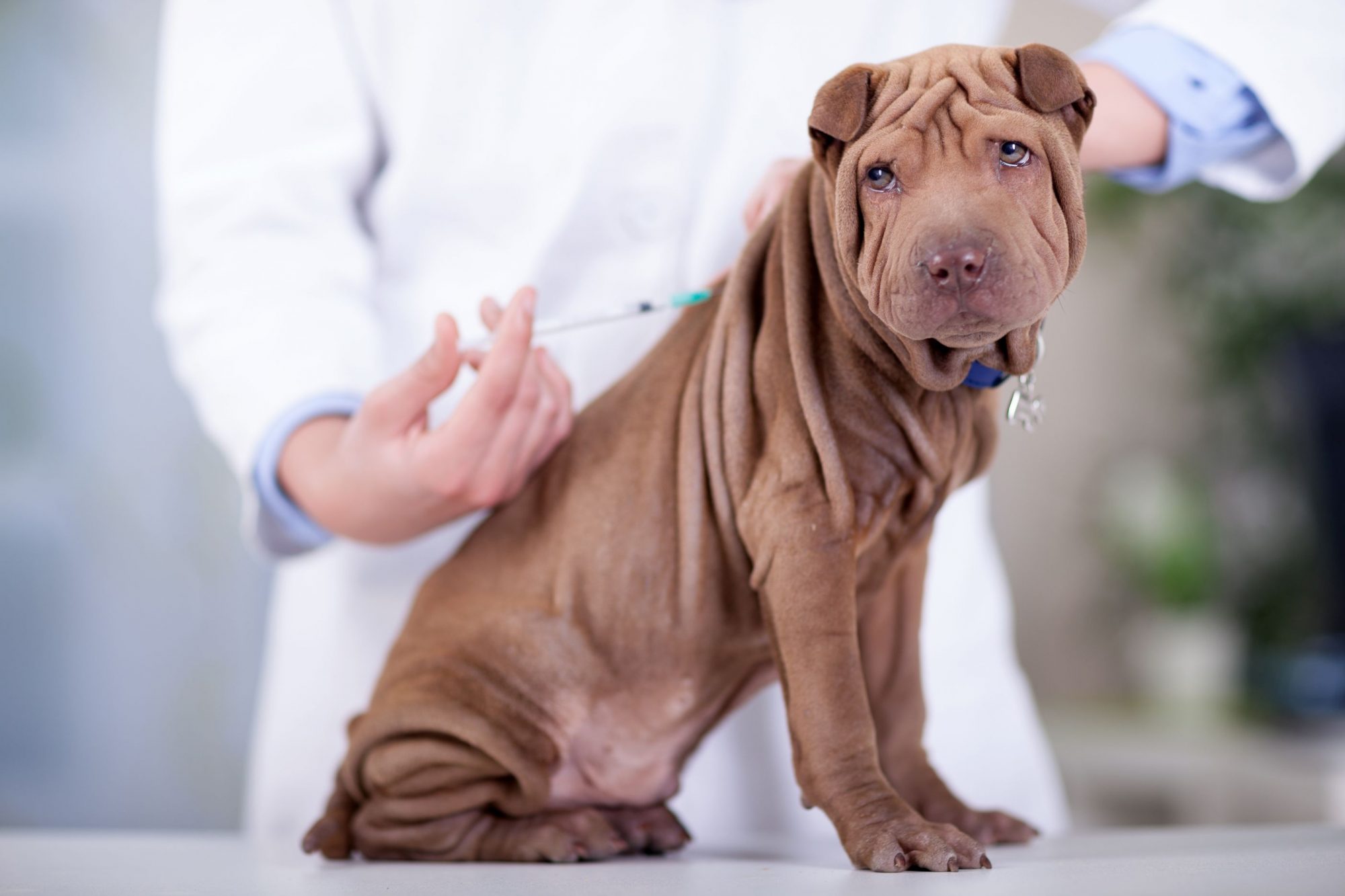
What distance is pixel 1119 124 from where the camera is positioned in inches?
41.0

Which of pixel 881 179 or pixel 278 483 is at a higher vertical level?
pixel 881 179

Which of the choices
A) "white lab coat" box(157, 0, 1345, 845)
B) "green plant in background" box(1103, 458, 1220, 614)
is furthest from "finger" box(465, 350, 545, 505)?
"green plant in background" box(1103, 458, 1220, 614)

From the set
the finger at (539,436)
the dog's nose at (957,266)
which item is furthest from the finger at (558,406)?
the dog's nose at (957,266)

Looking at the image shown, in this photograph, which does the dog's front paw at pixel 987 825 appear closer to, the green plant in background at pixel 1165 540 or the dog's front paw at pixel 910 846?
the dog's front paw at pixel 910 846

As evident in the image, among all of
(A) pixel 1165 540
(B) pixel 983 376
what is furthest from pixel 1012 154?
(A) pixel 1165 540

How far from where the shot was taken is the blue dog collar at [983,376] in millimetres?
845

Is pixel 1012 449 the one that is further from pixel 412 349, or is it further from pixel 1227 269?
pixel 412 349

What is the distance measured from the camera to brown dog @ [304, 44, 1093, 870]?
0.73 metres

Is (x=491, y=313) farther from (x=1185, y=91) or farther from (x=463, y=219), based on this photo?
(x=1185, y=91)

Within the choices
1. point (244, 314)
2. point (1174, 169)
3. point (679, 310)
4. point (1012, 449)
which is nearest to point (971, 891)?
point (679, 310)

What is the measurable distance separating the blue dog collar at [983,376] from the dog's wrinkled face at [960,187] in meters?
0.06

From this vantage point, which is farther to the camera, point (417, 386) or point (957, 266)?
point (417, 386)

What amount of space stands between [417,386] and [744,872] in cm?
49

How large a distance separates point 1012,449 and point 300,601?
2462 millimetres
